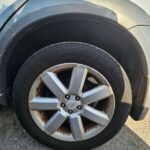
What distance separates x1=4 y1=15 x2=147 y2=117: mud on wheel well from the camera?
258 cm

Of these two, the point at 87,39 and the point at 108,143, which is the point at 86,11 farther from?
the point at 108,143

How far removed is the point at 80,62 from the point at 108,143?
77 cm

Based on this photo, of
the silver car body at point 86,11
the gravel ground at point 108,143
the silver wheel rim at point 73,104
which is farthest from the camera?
the gravel ground at point 108,143

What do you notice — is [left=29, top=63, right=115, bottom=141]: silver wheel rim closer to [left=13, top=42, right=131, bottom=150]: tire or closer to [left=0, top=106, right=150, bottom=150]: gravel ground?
[left=13, top=42, right=131, bottom=150]: tire

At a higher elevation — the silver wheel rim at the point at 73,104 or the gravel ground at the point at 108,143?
the silver wheel rim at the point at 73,104

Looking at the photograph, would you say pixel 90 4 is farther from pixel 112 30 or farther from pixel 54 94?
pixel 54 94

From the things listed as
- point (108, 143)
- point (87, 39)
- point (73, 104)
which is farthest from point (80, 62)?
point (108, 143)

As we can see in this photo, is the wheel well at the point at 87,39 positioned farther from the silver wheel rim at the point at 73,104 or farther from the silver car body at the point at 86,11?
the silver wheel rim at the point at 73,104

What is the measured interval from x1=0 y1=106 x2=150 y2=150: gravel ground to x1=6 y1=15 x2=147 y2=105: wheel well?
0.49m

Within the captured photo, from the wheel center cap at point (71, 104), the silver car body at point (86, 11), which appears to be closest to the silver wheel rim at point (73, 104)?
the wheel center cap at point (71, 104)

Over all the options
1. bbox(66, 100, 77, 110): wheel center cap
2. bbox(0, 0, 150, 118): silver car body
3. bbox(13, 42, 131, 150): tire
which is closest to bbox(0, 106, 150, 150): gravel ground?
bbox(13, 42, 131, 150): tire

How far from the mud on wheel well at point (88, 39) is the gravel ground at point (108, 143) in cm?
52

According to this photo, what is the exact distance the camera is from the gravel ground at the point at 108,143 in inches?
116

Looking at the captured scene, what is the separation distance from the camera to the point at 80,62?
2.58 metres
